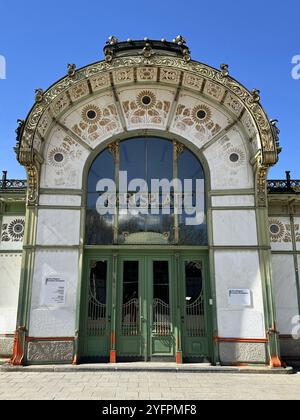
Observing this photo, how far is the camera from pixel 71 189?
32.5 ft


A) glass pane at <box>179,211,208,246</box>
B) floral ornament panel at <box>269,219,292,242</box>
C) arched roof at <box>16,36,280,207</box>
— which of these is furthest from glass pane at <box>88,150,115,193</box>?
floral ornament panel at <box>269,219,292,242</box>

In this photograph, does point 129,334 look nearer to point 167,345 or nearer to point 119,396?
point 167,345

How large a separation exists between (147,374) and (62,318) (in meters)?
2.43

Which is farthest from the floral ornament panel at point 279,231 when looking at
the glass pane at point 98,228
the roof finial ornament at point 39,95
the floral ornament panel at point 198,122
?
the roof finial ornament at point 39,95

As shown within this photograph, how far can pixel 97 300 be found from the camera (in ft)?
30.9

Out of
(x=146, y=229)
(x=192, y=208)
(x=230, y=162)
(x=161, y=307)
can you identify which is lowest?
(x=161, y=307)

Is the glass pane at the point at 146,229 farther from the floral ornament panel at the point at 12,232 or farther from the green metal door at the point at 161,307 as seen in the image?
the floral ornament panel at the point at 12,232

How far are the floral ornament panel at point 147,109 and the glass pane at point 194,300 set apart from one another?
13.2 feet

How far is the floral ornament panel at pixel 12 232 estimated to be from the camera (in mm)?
10188

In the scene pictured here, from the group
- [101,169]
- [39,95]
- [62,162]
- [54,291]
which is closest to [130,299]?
[54,291]

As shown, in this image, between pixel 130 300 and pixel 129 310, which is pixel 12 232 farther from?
pixel 129 310

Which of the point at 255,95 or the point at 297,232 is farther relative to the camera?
the point at 297,232

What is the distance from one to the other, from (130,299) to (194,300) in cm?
160

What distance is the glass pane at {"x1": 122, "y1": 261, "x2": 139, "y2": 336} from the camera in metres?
9.30
